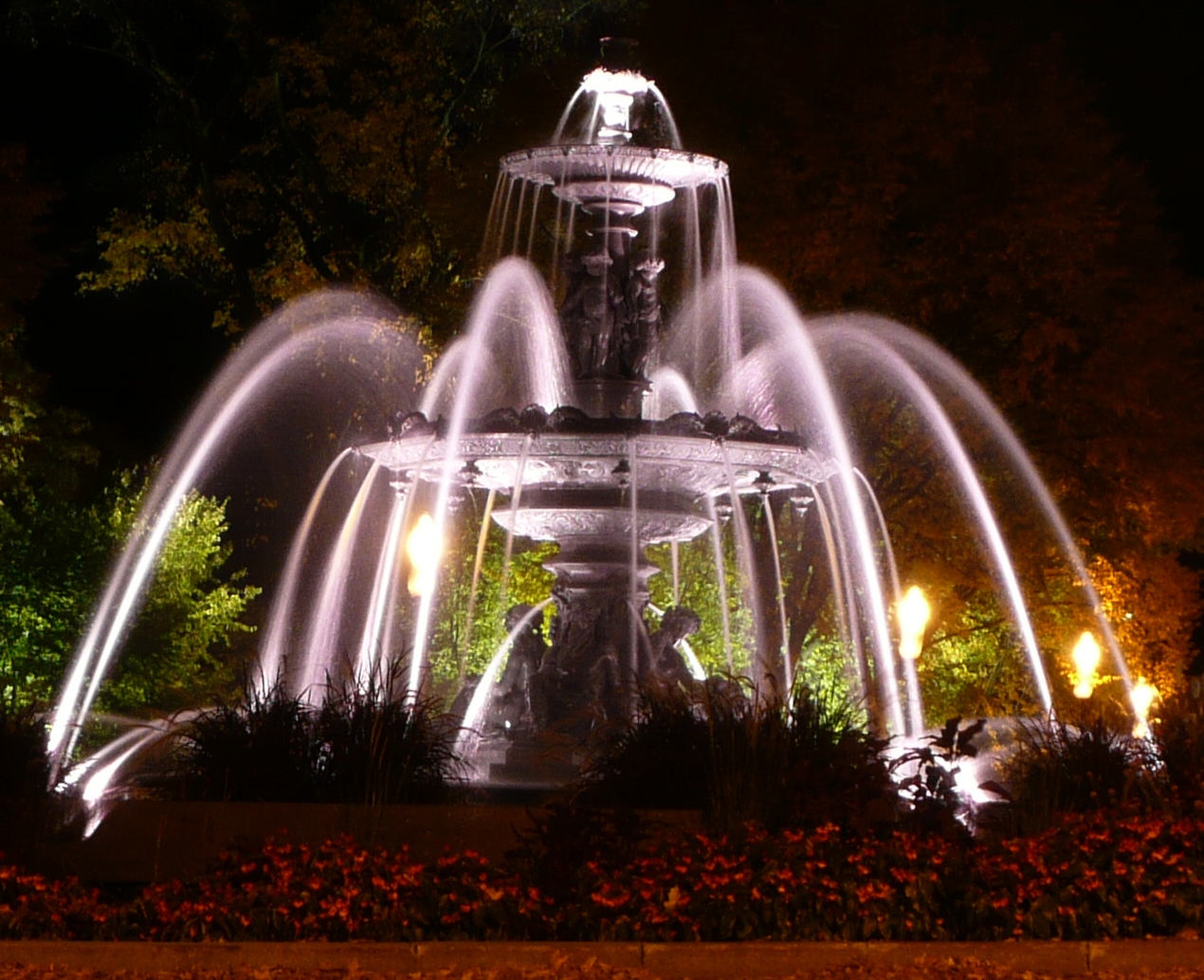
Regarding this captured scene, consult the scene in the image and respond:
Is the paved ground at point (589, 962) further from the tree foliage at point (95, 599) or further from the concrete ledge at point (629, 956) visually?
the tree foliage at point (95, 599)

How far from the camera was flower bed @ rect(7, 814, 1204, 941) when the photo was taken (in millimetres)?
9508

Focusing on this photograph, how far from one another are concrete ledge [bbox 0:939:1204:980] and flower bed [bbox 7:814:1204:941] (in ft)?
0.75

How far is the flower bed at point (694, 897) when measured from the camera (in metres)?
9.51

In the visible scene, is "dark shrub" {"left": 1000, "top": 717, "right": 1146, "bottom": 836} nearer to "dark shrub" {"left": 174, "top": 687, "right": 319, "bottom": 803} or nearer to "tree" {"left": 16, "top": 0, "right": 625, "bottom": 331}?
"dark shrub" {"left": 174, "top": 687, "right": 319, "bottom": 803}

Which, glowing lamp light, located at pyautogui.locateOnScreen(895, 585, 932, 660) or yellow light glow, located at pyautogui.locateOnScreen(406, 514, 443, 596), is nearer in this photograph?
glowing lamp light, located at pyautogui.locateOnScreen(895, 585, 932, 660)

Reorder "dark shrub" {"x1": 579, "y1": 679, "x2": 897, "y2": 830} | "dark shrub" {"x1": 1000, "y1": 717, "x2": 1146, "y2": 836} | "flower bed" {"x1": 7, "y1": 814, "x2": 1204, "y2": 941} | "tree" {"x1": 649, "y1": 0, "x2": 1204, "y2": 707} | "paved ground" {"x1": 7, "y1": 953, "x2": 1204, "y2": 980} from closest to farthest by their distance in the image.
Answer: "paved ground" {"x1": 7, "y1": 953, "x2": 1204, "y2": 980}
"flower bed" {"x1": 7, "y1": 814, "x2": 1204, "y2": 941}
"dark shrub" {"x1": 579, "y1": 679, "x2": 897, "y2": 830}
"dark shrub" {"x1": 1000, "y1": 717, "x2": 1146, "y2": 836}
"tree" {"x1": 649, "y1": 0, "x2": 1204, "y2": 707}

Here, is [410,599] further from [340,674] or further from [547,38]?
[340,674]

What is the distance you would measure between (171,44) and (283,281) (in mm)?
5583

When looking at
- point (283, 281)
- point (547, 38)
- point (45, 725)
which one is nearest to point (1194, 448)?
point (547, 38)

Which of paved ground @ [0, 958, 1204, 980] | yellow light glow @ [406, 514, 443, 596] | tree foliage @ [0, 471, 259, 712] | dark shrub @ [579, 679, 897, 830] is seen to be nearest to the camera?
paved ground @ [0, 958, 1204, 980]

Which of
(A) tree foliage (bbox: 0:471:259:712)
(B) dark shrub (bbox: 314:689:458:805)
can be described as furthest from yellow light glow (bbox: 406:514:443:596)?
(A) tree foliage (bbox: 0:471:259:712)

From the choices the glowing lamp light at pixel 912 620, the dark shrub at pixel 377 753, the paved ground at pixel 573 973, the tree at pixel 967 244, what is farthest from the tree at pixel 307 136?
the paved ground at pixel 573 973

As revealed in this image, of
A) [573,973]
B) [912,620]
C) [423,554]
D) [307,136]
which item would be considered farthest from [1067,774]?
[307,136]

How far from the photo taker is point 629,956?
9.32 metres
